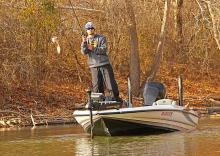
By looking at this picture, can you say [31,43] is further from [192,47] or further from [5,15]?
[192,47]

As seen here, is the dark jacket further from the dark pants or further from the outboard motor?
the outboard motor

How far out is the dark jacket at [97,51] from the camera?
15.3 meters

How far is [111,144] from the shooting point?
524 inches

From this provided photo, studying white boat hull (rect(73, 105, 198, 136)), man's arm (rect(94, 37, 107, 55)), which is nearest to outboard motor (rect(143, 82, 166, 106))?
white boat hull (rect(73, 105, 198, 136))

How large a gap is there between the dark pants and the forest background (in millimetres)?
7218

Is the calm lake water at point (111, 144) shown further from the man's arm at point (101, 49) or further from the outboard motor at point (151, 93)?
the man's arm at point (101, 49)

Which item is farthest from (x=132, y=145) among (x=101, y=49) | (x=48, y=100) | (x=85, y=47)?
(x=48, y=100)

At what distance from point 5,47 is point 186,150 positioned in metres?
12.7

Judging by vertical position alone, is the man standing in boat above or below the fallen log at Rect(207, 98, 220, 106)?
above

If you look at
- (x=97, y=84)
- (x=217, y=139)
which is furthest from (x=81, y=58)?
(x=217, y=139)

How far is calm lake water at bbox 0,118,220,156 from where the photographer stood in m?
11.7

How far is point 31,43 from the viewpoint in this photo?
25312 mm

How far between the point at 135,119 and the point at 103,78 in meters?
1.65

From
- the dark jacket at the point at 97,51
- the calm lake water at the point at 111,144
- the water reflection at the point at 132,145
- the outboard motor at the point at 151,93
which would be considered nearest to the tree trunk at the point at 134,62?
the calm lake water at the point at 111,144
